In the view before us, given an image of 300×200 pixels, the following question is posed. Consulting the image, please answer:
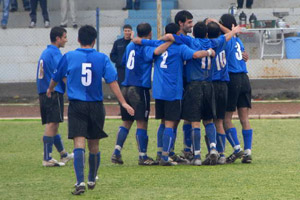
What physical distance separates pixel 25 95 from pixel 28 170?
12673mm

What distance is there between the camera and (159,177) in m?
10.1

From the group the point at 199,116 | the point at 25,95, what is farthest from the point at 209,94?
the point at 25,95

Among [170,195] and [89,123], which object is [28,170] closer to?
[89,123]

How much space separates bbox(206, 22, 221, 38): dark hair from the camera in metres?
11.2

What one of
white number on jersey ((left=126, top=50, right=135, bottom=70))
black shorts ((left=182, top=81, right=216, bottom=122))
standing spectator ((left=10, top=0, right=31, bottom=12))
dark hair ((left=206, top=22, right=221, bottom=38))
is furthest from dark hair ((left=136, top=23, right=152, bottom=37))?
standing spectator ((left=10, top=0, right=31, bottom=12))

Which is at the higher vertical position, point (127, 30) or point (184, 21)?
point (184, 21)

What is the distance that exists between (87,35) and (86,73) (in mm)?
430

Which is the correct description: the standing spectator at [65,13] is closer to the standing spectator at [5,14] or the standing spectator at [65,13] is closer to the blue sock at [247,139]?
the standing spectator at [5,14]

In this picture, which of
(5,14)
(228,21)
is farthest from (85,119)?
(5,14)

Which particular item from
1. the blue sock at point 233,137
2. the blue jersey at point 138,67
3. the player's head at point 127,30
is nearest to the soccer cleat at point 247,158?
the blue sock at point 233,137

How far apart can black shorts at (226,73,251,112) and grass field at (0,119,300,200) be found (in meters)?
0.84

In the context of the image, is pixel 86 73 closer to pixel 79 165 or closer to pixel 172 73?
pixel 79 165

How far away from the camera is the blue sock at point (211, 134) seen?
440 inches

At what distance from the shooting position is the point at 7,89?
23.7 m
